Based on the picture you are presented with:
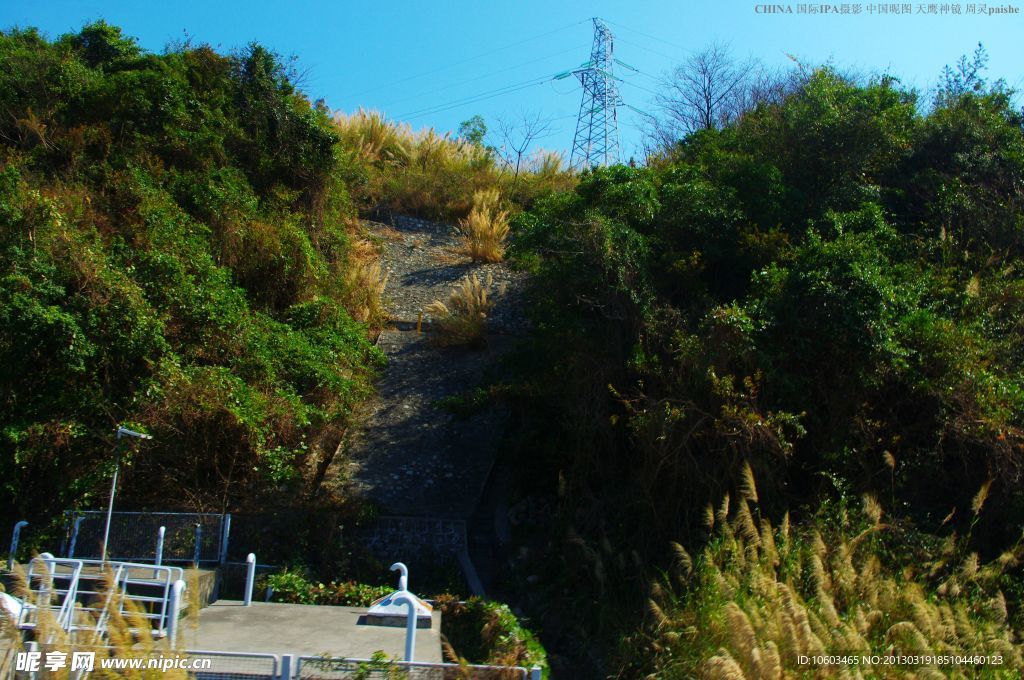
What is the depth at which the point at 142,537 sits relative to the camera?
31.4 feet

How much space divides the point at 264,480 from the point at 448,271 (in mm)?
8958

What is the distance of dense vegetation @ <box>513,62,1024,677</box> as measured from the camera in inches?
335

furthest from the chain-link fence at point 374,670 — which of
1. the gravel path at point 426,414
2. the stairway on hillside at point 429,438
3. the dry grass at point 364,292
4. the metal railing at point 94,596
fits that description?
the dry grass at point 364,292

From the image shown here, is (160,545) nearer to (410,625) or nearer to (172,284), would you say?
(172,284)

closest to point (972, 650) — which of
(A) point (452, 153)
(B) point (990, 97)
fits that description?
(B) point (990, 97)

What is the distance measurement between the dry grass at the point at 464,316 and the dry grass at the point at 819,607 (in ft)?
25.3

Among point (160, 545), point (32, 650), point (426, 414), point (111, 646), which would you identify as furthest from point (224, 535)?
point (111, 646)

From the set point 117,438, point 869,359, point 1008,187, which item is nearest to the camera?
point 869,359

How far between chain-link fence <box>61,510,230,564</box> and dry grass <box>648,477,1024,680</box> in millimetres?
5356

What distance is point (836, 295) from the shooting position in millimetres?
8867

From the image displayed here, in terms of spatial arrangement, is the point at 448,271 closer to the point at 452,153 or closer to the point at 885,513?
the point at 452,153

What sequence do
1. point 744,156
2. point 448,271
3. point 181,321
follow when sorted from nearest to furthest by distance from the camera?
point 181,321, point 744,156, point 448,271

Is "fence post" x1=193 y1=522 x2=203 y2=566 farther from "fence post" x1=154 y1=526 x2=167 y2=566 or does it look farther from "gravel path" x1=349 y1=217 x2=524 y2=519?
"gravel path" x1=349 y1=217 x2=524 y2=519

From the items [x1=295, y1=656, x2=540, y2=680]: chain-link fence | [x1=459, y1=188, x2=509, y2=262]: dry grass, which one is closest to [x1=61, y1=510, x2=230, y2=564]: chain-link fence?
[x1=295, y1=656, x2=540, y2=680]: chain-link fence
